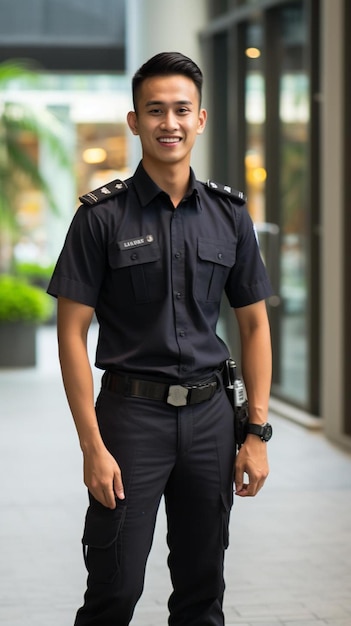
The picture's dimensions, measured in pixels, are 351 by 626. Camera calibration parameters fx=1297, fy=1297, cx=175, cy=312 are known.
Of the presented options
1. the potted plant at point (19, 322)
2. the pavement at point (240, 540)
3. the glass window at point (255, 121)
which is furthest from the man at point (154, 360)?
the potted plant at point (19, 322)

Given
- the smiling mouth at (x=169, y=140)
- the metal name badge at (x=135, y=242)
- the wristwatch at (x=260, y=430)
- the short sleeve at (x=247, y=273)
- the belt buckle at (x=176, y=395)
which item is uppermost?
the smiling mouth at (x=169, y=140)

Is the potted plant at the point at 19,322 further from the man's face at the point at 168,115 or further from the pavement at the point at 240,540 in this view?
the man's face at the point at 168,115

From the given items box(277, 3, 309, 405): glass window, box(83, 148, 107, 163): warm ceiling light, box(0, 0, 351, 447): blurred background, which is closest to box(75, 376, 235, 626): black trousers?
box(0, 0, 351, 447): blurred background

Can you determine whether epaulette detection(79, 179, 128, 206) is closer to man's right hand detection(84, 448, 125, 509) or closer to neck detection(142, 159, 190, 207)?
neck detection(142, 159, 190, 207)

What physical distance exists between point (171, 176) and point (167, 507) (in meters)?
0.83

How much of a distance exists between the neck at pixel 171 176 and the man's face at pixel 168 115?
1.4 inches

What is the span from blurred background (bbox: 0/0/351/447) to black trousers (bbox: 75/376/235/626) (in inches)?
193

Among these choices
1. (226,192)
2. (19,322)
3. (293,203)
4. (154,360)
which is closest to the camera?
(154,360)

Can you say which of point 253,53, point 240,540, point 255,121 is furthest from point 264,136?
point 240,540

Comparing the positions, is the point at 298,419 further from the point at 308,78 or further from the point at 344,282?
the point at 308,78

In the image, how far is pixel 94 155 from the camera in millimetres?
18891

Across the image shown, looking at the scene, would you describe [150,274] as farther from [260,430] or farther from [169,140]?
[260,430]

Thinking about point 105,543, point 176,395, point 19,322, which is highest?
point 176,395

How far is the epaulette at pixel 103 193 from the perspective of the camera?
121 inches
